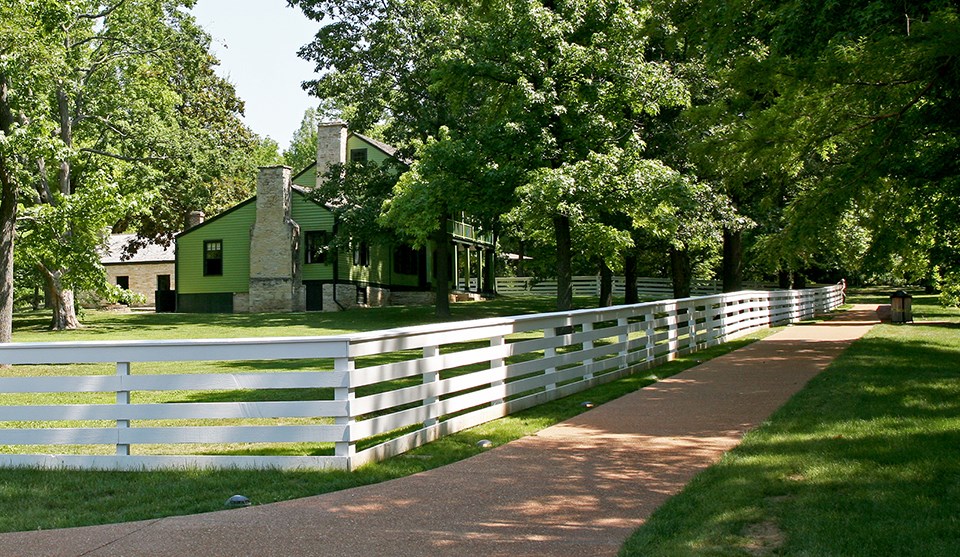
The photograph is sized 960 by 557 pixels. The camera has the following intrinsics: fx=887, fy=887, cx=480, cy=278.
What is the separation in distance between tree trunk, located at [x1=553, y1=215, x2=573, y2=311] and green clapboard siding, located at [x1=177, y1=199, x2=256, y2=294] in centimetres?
2548

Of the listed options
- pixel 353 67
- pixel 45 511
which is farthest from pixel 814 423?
pixel 353 67

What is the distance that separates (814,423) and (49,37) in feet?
62.0

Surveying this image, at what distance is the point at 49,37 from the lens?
66.9 ft

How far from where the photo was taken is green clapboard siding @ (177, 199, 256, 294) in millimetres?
43000

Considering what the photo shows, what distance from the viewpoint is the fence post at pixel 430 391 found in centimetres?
869

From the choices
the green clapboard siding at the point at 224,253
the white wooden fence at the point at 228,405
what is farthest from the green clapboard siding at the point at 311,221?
the white wooden fence at the point at 228,405

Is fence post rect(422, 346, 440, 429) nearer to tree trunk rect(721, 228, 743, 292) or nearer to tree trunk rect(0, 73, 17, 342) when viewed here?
tree trunk rect(0, 73, 17, 342)

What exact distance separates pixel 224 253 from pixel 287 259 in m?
4.20

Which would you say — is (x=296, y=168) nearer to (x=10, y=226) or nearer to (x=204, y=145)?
(x=204, y=145)

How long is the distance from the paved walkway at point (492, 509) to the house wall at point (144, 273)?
46.9m

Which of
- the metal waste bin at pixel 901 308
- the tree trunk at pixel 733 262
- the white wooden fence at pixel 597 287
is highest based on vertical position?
the tree trunk at pixel 733 262

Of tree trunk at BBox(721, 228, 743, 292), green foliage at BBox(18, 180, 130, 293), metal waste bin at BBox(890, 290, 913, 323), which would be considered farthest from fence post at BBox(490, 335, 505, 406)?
metal waste bin at BBox(890, 290, 913, 323)

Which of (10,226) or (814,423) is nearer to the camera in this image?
(814,423)

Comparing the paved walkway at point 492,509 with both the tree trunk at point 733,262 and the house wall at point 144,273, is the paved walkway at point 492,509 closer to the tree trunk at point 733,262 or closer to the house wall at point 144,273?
the tree trunk at point 733,262
